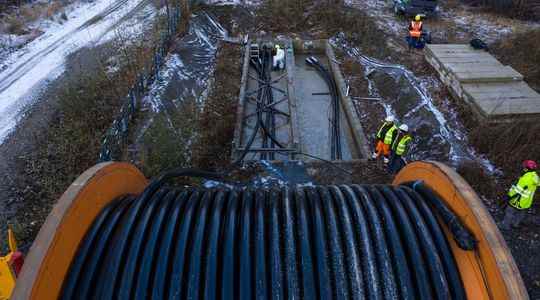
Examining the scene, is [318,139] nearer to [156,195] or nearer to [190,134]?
[190,134]

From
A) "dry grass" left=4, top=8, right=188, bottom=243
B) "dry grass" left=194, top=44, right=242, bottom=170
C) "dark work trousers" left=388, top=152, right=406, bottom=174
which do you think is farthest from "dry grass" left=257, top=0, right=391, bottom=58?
"dark work trousers" left=388, top=152, right=406, bottom=174

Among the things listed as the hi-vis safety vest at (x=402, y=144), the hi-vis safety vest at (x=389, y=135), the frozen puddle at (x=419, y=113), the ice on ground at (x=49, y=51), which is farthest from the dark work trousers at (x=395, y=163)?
the ice on ground at (x=49, y=51)

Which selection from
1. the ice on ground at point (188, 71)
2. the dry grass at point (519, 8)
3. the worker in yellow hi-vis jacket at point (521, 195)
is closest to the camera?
the worker in yellow hi-vis jacket at point (521, 195)

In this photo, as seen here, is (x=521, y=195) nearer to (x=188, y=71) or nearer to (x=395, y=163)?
(x=395, y=163)

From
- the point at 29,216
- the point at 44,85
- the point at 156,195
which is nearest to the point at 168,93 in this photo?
the point at 44,85

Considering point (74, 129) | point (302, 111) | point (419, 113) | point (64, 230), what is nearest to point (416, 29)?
point (419, 113)

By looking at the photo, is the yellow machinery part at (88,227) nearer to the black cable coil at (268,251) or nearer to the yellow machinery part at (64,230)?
the yellow machinery part at (64,230)
